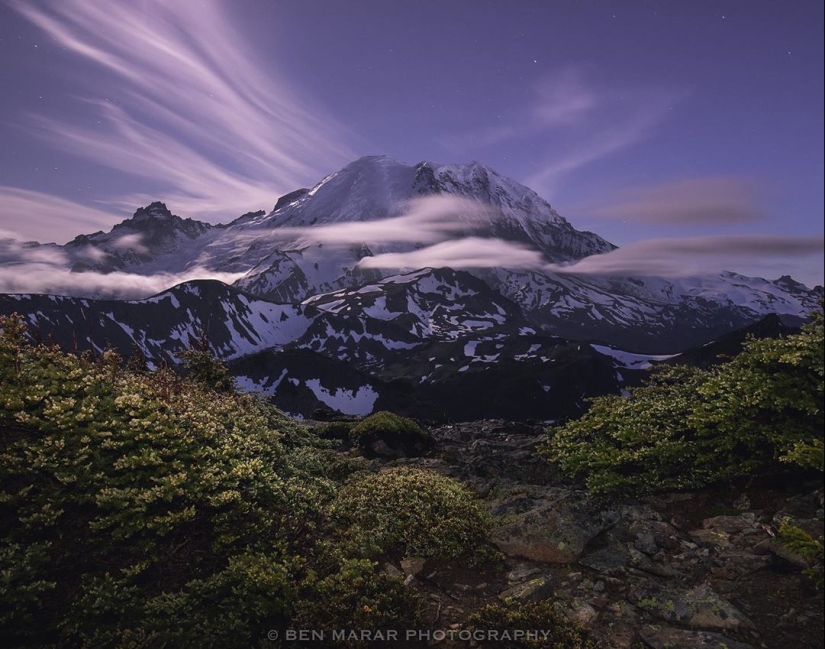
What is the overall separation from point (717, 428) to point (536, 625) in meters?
4.91

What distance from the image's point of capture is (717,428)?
8625 mm

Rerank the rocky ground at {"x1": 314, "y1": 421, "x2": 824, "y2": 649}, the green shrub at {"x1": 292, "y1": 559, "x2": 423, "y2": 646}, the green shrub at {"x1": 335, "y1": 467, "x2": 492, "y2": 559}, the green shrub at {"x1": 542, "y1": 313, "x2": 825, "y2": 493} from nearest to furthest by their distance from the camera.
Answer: the rocky ground at {"x1": 314, "y1": 421, "x2": 824, "y2": 649}
the green shrub at {"x1": 292, "y1": 559, "x2": 423, "y2": 646}
the green shrub at {"x1": 542, "y1": 313, "x2": 825, "y2": 493}
the green shrub at {"x1": 335, "y1": 467, "x2": 492, "y2": 559}

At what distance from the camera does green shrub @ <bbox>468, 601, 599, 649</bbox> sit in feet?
19.7

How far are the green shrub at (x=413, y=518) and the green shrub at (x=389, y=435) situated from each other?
8.55m

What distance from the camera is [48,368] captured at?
9820 mm

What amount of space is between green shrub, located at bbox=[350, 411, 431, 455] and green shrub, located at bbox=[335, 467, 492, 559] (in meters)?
8.55

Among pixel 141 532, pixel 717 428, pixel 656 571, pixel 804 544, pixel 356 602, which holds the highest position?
pixel 717 428

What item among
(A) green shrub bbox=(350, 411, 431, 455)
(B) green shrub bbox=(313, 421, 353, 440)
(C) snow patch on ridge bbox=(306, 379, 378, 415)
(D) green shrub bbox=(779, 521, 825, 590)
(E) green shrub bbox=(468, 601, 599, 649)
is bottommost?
(C) snow patch on ridge bbox=(306, 379, 378, 415)

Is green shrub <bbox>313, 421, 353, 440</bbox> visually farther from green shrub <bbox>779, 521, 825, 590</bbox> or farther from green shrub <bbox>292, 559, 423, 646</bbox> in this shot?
green shrub <bbox>779, 521, 825, 590</bbox>

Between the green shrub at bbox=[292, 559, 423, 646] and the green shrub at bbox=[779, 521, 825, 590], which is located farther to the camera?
the green shrub at bbox=[292, 559, 423, 646]

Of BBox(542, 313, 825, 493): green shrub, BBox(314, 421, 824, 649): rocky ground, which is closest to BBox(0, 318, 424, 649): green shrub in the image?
BBox(314, 421, 824, 649): rocky ground

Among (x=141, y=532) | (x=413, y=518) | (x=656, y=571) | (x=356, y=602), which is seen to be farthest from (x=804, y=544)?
(x=141, y=532)

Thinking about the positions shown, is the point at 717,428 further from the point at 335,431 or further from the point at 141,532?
the point at 335,431

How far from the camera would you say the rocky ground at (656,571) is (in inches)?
241
